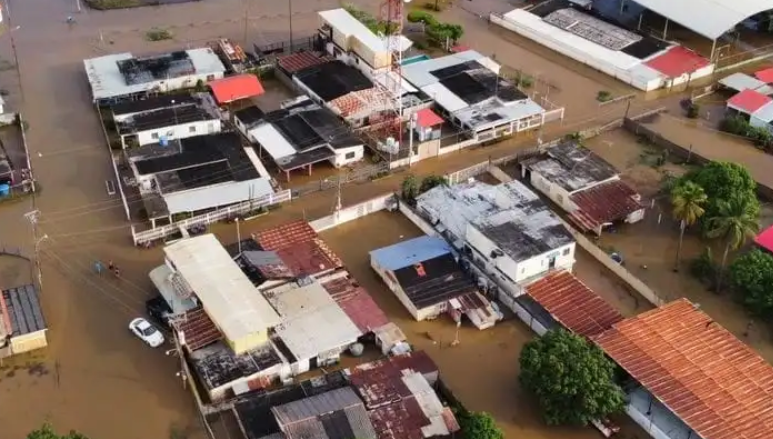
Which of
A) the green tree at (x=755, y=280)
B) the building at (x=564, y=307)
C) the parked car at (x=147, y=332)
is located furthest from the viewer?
the green tree at (x=755, y=280)

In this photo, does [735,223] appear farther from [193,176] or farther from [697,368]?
[193,176]

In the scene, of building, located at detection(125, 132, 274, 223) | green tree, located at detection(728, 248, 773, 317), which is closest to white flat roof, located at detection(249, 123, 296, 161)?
building, located at detection(125, 132, 274, 223)

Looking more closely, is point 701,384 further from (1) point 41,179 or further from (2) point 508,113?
(1) point 41,179

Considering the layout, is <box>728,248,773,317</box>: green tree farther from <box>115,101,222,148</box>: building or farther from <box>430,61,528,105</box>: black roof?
<box>115,101,222,148</box>: building

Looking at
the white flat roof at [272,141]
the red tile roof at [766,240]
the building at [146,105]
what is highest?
the building at [146,105]

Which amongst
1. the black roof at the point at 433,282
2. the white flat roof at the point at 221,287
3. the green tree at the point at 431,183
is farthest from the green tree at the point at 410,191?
the white flat roof at the point at 221,287

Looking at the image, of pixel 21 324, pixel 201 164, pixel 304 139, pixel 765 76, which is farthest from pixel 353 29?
pixel 21 324

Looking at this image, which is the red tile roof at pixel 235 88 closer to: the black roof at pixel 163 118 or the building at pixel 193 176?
the black roof at pixel 163 118
